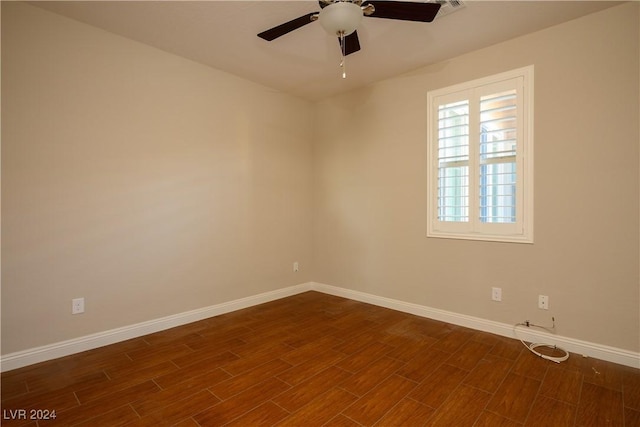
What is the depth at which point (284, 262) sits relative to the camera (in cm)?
416

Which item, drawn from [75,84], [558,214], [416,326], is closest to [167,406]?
[416,326]

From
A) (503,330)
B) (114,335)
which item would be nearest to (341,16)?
(503,330)

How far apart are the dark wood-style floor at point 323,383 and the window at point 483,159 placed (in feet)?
3.38

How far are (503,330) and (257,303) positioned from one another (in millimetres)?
2605

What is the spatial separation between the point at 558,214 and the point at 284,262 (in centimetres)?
296

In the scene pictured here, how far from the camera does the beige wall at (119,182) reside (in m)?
2.31

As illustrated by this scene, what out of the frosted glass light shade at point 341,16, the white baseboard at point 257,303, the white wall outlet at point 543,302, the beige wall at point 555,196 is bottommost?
the white baseboard at point 257,303

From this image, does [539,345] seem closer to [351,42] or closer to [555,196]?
[555,196]

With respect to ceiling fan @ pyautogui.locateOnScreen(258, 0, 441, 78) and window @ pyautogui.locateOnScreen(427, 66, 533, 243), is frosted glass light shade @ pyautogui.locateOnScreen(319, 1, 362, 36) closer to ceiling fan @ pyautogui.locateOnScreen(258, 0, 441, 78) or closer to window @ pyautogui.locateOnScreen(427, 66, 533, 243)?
ceiling fan @ pyautogui.locateOnScreen(258, 0, 441, 78)

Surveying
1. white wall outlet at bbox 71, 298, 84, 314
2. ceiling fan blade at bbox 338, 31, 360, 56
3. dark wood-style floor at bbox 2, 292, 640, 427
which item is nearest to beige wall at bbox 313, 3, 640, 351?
dark wood-style floor at bbox 2, 292, 640, 427

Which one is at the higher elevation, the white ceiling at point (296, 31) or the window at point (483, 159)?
the white ceiling at point (296, 31)

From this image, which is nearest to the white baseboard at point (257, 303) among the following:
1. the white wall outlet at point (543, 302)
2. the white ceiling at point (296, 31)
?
the white wall outlet at point (543, 302)

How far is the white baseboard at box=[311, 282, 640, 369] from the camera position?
2.35 m

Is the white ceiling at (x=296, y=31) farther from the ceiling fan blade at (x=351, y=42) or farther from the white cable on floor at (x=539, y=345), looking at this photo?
the white cable on floor at (x=539, y=345)
